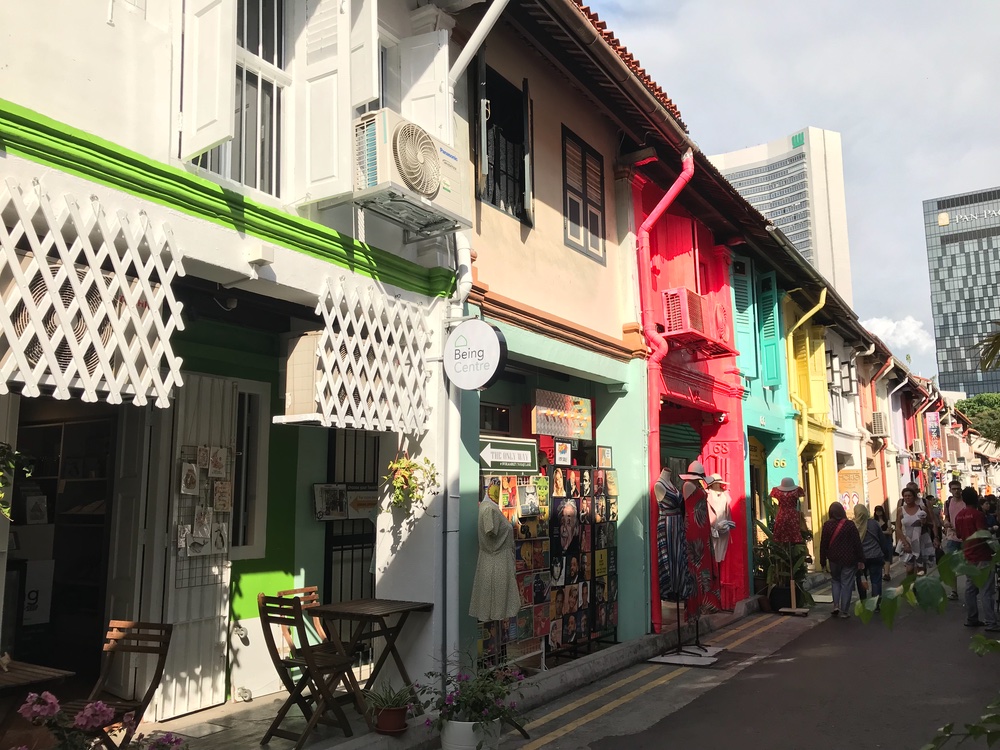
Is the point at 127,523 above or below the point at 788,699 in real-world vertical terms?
above

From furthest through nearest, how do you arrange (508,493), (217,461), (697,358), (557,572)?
(697,358) → (557,572) → (508,493) → (217,461)

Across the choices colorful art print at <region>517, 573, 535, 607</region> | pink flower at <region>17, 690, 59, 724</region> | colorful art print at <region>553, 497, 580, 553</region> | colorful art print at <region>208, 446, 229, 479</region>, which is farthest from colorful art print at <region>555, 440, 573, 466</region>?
pink flower at <region>17, 690, 59, 724</region>

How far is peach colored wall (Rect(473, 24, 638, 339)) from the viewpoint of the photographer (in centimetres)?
752

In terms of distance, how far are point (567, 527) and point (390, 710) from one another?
3090 mm

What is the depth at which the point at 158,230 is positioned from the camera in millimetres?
4387

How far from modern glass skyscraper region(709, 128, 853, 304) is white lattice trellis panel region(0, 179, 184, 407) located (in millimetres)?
84840

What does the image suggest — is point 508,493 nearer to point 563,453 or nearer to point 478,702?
point 563,453

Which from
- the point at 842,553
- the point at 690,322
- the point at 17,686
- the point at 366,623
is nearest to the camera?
the point at 17,686

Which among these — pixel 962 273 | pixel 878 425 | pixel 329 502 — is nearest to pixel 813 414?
pixel 878 425

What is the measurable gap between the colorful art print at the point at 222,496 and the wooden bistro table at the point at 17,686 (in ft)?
8.08

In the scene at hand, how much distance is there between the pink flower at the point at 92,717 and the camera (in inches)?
138

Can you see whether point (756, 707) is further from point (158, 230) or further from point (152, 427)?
point (158, 230)

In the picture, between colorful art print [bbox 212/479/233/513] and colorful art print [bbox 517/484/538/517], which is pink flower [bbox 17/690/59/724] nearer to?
colorful art print [bbox 212/479/233/513]

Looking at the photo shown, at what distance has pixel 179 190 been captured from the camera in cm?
460
